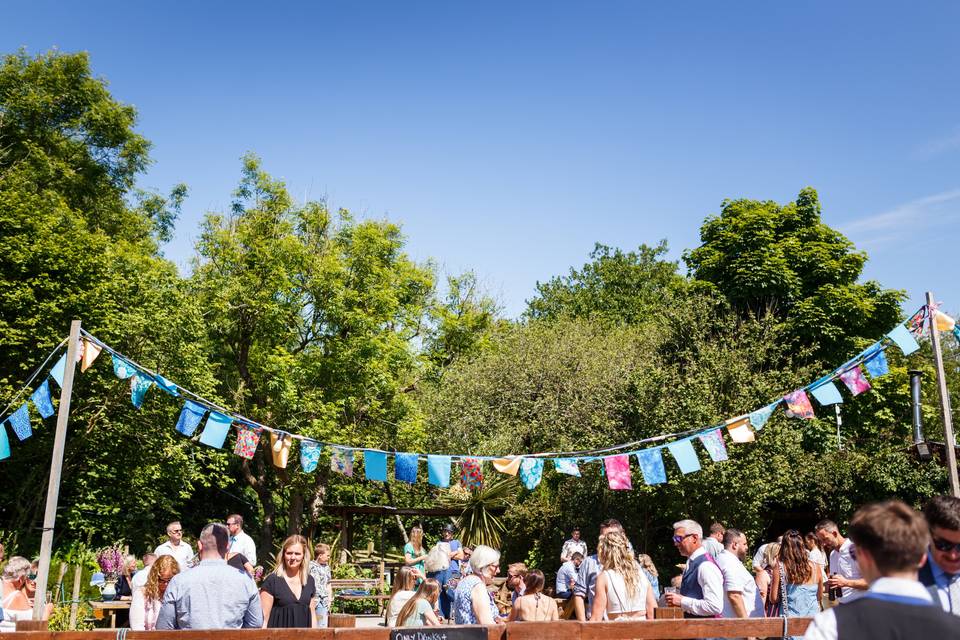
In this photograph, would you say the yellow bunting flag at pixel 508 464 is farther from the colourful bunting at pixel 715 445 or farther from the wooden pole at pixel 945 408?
the wooden pole at pixel 945 408

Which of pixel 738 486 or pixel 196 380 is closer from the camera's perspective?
pixel 738 486

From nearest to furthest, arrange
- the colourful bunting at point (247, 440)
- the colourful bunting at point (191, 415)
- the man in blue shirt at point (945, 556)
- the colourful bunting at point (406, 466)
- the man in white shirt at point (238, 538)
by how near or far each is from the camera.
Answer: the man in blue shirt at point (945, 556) < the man in white shirt at point (238, 538) < the colourful bunting at point (191, 415) < the colourful bunting at point (247, 440) < the colourful bunting at point (406, 466)

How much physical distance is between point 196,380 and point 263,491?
5.46 meters

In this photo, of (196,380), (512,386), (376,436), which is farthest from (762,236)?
(196,380)

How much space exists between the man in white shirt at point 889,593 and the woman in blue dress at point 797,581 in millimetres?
4230

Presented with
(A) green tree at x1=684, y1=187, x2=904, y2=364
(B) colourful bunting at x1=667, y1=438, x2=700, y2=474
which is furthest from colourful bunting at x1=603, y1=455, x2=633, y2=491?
(A) green tree at x1=684, y1=187, x2=904, y2=364

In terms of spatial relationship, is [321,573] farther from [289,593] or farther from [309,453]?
[289,593]

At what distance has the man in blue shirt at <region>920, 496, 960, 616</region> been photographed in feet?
10.9

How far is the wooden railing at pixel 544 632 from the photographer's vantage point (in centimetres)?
453

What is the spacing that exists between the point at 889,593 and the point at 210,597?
152 inches

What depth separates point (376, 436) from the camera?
22812mm

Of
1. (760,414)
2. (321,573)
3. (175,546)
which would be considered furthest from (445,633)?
(760,414)

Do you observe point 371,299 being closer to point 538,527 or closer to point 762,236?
point 538,527

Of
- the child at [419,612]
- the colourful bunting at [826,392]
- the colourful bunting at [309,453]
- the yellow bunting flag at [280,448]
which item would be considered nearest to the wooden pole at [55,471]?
the yellow bunting flag at [280,448]
